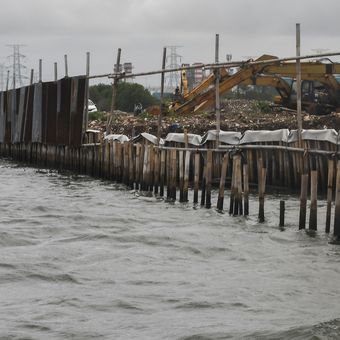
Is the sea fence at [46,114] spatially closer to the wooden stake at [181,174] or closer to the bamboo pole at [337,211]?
the wooden stake at [181,174]

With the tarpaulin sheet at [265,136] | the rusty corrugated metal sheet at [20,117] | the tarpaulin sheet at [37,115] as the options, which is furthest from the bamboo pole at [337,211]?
the rusty corrugated metal sheet at [20,117]

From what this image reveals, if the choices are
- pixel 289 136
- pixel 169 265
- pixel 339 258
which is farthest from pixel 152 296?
pixel 289 136

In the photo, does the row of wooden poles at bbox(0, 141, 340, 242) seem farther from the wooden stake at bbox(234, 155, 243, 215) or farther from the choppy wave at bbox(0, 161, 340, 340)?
the choppy wave at bbox(0, 161, 340, 340)

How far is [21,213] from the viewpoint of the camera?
1962cm

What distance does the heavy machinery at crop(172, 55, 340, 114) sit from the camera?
3114cm

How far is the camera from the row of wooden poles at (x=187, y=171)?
15.5 m

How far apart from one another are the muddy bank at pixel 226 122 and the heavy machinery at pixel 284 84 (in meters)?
0.62

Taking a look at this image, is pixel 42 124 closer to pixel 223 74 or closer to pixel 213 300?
pixel 223 74

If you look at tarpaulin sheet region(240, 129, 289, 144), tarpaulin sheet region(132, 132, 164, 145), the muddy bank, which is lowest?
tarpaulin sheet region(132, 132, 164, 145)

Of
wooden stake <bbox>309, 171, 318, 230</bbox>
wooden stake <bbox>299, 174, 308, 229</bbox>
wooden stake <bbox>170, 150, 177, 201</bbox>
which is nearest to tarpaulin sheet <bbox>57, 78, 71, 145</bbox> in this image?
wooden stake <bbox>170, 150, 177, 201</bbox>

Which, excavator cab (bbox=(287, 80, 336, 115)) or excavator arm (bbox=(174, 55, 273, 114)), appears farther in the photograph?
excavator cab (bbox=(287, 80, 336, 115))

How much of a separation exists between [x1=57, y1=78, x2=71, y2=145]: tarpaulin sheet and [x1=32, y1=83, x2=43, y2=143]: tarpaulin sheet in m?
1.78

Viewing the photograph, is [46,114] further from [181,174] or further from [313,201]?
[313,201]

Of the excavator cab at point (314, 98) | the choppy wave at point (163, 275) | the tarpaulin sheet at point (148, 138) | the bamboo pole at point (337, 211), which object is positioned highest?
the excavator cab at point (314, 98)
